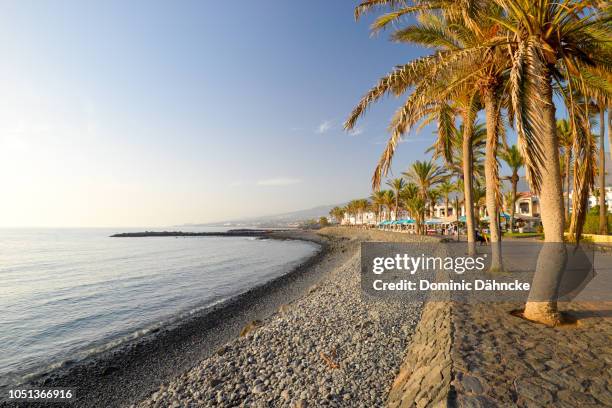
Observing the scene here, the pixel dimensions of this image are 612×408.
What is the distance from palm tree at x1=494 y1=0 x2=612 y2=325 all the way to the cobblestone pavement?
27.8 inches

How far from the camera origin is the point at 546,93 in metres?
5.58

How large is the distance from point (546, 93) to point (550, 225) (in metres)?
2.50

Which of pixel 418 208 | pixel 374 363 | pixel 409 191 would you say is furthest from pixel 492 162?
pixel 409 191

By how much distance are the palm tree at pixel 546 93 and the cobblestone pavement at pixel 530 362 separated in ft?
2.32

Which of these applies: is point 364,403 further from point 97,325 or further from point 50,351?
point 97,325

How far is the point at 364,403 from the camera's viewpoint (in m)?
4.30

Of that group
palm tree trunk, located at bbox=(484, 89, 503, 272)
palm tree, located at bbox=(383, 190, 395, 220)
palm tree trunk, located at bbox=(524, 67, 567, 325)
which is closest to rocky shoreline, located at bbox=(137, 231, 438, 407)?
palm tree trunk, located at bbox=(524, 67, 567, 325)

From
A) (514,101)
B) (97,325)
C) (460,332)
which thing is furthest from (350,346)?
(97,325)

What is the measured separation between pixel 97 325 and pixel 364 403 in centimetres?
1208

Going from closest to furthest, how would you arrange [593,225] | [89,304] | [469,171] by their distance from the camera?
[469,171] → [89,304] → [593,225]

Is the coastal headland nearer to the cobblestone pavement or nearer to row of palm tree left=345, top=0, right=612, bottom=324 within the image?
the cobblestone pavement

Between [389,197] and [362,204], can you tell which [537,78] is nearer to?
[389,197]

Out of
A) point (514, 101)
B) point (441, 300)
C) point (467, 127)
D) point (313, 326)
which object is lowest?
point (313, 326)

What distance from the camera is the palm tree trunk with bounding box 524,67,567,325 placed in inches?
219
